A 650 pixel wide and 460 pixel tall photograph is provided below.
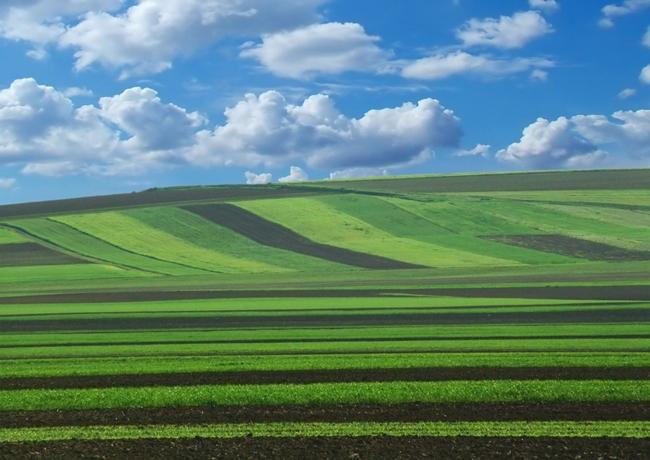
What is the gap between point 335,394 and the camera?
926 inches

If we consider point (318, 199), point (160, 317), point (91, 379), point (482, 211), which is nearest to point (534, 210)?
point (482, 211)

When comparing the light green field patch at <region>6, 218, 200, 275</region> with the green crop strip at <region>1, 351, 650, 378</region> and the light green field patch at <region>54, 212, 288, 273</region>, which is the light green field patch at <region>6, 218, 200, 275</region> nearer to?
the light green field patch at <region>54, 212, 288, 273</region>

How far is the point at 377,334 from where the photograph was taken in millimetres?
41375

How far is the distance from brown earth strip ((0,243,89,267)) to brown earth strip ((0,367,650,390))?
225ft

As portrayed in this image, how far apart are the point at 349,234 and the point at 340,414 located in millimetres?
91859

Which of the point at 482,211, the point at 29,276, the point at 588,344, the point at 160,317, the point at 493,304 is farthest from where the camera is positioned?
the point at 482,211

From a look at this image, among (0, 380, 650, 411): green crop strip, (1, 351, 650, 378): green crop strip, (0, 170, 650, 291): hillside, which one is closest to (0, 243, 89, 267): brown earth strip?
(0, 170, 650, 291): hillside

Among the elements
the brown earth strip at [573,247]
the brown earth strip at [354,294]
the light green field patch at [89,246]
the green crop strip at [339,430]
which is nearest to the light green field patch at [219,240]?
the light green field patch at [89,246]

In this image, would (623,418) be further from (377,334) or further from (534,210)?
(534,210)

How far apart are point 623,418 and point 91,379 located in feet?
53.1

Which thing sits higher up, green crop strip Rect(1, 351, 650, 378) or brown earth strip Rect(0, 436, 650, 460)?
brown earth strip Rect(0, 436, 650, 460)

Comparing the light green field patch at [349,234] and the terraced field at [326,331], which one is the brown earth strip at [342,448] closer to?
the terraced field at [326,331]

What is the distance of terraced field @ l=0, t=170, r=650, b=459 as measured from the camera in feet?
63.7

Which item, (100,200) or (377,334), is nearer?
(377,334)
